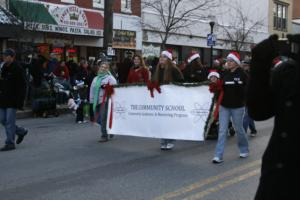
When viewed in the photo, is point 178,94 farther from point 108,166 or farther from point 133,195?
point 133,195

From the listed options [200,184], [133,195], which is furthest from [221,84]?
[133,195]

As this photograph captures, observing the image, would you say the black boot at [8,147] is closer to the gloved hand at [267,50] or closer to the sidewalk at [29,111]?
the sidewalk at [29,111]

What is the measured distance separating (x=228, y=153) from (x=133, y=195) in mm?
3381

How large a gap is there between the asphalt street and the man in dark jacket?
433 millimetres

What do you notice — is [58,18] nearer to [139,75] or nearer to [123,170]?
[139,75]

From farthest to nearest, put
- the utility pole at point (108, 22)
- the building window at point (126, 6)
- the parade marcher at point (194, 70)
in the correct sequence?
1. the building window at point (126, 6)
2. the utility pole at point (108, 22)
3. the parade marcher at point (194, 70)

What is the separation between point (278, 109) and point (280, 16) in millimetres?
46367

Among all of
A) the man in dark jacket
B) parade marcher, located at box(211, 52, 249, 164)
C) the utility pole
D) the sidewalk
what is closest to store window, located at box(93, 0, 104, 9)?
the utility pole

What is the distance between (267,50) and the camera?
2.61m

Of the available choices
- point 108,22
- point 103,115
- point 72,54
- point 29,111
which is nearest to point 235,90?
point 103,115

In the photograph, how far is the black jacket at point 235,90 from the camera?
8.18 meters

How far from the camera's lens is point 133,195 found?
620cm

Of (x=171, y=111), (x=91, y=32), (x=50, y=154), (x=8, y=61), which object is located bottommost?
(x=50, y=154)

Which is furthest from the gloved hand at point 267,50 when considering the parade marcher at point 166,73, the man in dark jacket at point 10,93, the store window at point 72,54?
the store window at point 72,54
